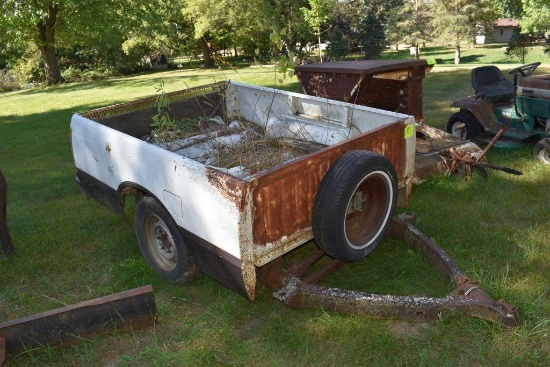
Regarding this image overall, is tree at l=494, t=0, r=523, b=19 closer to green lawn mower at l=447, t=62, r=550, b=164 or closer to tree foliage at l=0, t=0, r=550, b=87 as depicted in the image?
tree foliage at l=0, t=0, r=550, b=87

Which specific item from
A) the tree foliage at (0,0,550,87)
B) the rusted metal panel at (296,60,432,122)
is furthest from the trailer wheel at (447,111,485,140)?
the tree foliage at (0,0,550,87)

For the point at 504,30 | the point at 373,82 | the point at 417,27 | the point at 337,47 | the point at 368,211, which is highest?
the point at 417,27

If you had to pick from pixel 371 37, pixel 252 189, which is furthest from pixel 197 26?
pixel 252 189

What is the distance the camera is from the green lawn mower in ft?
19.8

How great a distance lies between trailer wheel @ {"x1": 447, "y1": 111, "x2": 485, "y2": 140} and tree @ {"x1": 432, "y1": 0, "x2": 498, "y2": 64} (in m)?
35.0

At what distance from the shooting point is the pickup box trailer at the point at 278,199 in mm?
2959

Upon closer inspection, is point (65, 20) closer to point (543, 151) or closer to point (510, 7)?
point (543, 151)

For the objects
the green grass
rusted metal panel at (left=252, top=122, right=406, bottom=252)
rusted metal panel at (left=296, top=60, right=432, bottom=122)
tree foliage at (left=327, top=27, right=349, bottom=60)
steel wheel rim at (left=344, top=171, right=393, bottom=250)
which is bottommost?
the green grass

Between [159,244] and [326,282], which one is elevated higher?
[159,244]

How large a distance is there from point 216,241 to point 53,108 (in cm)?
1401

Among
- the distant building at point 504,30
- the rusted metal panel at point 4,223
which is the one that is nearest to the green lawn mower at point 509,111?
the rusted metal panel at point 4,223

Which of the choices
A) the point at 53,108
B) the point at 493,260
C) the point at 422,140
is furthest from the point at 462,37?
the point at 493,260

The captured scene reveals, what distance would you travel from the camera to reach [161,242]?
3930 millimetres

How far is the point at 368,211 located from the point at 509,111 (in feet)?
13.3
